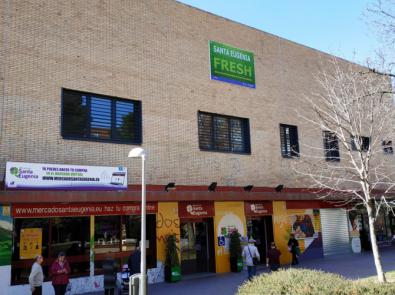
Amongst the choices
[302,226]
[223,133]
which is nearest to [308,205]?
[302,226]

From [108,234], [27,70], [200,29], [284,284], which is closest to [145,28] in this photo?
[200,29]

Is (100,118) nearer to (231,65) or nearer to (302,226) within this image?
(231,65)

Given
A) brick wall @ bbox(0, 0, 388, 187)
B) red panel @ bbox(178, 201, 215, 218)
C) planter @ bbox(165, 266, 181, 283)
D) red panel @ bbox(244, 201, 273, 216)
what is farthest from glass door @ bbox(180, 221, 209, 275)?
red panel @ bbox(244, 201, 273, 216)

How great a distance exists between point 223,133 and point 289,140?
489 centimetres

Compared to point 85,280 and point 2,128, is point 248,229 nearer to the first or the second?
point 85,280

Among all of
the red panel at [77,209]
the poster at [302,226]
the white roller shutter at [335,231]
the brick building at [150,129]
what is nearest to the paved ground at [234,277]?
the brick building at [150,129]

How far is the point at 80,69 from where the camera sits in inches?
623

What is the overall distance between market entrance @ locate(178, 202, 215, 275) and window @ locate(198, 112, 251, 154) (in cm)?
274

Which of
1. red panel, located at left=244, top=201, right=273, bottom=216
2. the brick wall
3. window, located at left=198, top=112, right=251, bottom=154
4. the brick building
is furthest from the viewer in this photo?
red panel, located at left=244, top=201, right=273, bottom=216

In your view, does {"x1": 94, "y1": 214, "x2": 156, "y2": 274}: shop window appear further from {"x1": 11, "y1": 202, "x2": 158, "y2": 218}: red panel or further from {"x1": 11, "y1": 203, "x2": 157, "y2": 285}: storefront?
{"x1": 11, "y1": 202, "x2": 158, "y2": 218}: red panel

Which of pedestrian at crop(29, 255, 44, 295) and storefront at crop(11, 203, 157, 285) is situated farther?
storefront at crop(11, 203, 157, 285)

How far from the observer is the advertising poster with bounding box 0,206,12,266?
13.1 metres

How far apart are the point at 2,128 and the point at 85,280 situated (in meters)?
5.75

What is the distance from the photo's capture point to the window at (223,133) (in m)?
19.4
